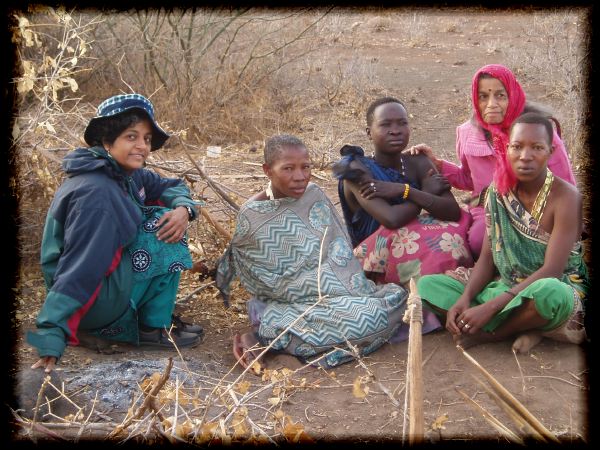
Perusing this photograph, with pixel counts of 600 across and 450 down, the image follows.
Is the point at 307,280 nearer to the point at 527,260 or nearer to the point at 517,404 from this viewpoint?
the point at 527,260

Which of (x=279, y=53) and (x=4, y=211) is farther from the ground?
(x=279, y=53)

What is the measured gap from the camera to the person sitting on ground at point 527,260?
3.42 meters

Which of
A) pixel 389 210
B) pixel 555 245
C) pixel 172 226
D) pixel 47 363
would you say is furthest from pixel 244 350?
pixel 555 245

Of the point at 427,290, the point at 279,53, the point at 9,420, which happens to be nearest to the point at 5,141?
the point at 9,420

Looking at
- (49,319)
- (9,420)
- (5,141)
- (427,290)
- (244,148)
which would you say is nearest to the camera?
(9,420)

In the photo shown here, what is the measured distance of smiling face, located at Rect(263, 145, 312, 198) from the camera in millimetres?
3811

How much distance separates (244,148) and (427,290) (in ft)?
13.9

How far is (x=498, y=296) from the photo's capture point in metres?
3.49

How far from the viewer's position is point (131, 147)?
3.69m

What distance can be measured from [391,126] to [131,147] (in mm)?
1356

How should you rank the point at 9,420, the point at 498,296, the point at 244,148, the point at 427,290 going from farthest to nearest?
the point at 244,148
the point at 427,290
the point at 498,296
the point at 9,420

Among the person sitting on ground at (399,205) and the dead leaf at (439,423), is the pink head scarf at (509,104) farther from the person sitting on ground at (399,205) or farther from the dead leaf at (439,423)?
the dead leaf at (439,423)

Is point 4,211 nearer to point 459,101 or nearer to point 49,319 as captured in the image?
point 49,319

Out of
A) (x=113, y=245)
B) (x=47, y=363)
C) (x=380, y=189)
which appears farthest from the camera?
(x=380, y=189)
